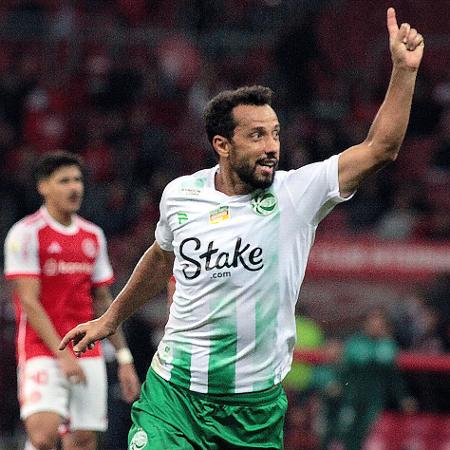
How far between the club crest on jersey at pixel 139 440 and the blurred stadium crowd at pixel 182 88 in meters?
8.59

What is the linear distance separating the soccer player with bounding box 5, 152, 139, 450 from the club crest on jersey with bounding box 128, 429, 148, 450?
2.51 meters

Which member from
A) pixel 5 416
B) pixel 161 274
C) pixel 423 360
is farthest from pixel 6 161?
pixel 161 274

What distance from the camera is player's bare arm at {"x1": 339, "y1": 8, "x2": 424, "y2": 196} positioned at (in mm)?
4598

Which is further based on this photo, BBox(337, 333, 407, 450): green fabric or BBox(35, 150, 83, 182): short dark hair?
BBox(337, 333, 407, 450): green fabric

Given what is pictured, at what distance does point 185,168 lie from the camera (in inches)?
603

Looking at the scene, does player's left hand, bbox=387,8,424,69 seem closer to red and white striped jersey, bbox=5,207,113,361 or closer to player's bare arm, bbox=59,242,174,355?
player's bare arm, bbox=59,242,174,355

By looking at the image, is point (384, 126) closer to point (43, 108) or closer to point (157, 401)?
point (157, 401)

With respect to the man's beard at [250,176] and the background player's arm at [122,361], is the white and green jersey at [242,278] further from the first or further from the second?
the background player's arm at [122,361]

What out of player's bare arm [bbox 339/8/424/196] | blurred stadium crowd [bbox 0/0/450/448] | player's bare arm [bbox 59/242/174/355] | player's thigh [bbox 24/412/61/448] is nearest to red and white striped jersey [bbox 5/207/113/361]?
player's thigh [bbox 24/412/61/448]

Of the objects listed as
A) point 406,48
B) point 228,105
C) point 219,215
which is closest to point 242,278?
point 219,215

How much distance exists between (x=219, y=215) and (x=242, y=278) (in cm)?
29

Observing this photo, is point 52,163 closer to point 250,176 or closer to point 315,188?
point 250,176

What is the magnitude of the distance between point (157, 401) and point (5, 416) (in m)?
7.07

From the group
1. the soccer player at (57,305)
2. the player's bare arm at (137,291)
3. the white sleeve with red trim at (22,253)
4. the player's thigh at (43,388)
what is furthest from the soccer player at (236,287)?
the white sleeve with red trim at (22,253)
